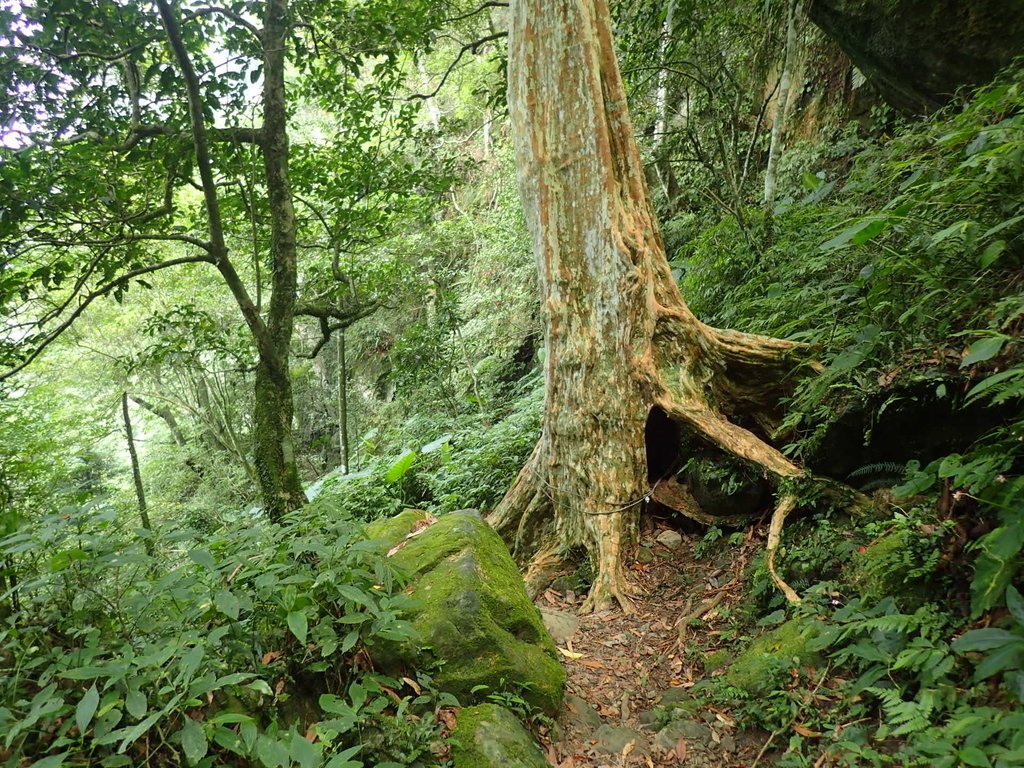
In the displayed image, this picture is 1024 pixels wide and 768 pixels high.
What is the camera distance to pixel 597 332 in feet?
16.2

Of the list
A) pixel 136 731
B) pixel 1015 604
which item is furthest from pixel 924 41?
pixel 136 731

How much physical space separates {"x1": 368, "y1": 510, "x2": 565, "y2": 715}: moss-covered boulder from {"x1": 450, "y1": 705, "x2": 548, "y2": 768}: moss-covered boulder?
17 cm

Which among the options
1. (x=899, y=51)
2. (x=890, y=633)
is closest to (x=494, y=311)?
(x=899, y=51)

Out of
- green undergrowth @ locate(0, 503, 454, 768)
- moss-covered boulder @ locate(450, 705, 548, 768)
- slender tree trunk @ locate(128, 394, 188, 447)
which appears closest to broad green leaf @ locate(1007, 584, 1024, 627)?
moss-covered boulder @ locate(450, 705, 548, 768)

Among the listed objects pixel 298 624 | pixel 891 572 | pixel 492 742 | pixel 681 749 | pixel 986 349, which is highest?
pixel 986 349

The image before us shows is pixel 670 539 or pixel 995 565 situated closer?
pixel 995 565

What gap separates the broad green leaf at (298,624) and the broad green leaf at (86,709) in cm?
62

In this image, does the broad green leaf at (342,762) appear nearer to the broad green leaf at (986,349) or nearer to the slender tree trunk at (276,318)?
the broad green leaf at (986,349)

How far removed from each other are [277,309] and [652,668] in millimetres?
4384

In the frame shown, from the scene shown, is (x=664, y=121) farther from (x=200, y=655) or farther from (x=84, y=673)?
(x=84, y=673)

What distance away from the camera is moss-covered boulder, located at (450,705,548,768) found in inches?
91.4

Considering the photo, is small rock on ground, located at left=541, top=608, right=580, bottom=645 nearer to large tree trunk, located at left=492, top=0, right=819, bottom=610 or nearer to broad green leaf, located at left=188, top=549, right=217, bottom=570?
large tree trunk, located at left=492, top=0, right=819, bottom=610

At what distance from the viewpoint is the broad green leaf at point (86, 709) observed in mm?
1574

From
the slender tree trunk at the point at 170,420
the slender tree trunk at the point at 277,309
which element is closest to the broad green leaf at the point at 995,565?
the slender tree trunk at the point at 277,309
